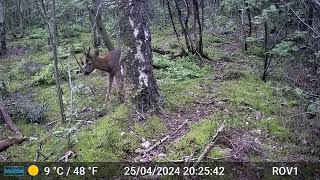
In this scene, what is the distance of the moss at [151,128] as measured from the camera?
6.18 meters

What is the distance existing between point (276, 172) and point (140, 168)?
1.95 metres

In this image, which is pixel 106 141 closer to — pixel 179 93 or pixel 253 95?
pixel 179 93

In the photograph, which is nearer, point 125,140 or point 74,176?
point 74,176

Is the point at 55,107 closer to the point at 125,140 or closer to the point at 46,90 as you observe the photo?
the point at 46,90

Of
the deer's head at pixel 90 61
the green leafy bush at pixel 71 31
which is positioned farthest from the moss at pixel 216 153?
the green leafy bush at pixel 71 31

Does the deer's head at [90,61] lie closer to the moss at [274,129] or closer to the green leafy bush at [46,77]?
the green leafy bush at [46,77]

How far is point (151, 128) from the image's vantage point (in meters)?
6.32

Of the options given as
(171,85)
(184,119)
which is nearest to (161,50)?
(171,85)

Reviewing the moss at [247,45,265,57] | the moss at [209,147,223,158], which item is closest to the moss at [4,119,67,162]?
the moss at [209,147,223,158]

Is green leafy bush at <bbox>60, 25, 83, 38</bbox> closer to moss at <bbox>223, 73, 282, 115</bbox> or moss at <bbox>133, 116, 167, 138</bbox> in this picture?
moss at <bbox>223, 73, 282, 115</bbox>

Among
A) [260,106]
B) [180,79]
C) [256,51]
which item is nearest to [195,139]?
[260,106]

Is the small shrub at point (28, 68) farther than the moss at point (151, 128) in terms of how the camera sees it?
Yes

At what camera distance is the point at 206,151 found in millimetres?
5500

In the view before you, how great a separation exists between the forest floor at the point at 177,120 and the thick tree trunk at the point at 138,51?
33cm
